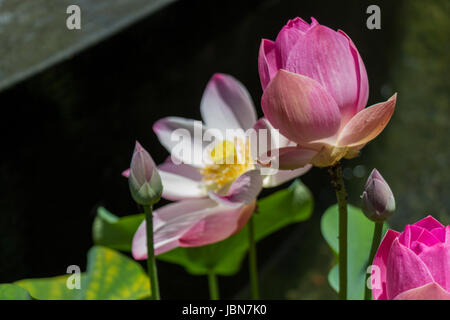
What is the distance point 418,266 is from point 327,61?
0.10 m

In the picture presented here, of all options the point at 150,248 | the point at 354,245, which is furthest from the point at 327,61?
the point at 354,245

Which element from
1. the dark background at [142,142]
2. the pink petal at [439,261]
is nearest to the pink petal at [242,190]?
the pink petal at [439,261]

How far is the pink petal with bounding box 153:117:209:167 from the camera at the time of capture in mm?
452

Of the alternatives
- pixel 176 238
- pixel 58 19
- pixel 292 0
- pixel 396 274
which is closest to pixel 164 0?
pixel 58 19

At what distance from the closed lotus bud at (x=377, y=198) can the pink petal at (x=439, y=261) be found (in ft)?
0.15

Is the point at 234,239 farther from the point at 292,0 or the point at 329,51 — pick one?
the point at 292,0

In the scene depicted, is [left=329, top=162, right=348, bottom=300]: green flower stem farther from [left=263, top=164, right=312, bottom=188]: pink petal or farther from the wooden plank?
the wooden plank

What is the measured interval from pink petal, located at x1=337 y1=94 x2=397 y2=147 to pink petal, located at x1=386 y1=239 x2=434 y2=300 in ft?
0.22

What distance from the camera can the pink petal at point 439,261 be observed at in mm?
260

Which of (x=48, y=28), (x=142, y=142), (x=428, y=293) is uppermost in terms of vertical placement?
(x=48, y=28)

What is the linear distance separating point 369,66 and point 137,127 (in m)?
0.54

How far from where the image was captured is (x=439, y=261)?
0.26m

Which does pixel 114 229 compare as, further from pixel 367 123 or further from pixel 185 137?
pixel 367 123
